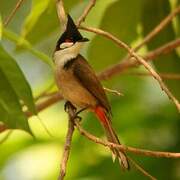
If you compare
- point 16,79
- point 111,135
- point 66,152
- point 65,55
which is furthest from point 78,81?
point 66,152

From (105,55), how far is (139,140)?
0.31m

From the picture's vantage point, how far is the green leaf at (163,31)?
229 centimetres

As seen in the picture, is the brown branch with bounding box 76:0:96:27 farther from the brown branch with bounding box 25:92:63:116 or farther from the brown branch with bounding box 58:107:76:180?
the brown branch with bounding box 25:92:63:116

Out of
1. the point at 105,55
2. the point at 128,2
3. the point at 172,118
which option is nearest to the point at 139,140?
the point at 172,118

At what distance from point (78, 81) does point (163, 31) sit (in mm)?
437

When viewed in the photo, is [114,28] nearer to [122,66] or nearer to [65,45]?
[122,66]

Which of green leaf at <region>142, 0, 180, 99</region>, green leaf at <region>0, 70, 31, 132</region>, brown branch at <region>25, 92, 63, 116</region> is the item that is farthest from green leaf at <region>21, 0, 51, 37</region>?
green leaf at <region>142, 0, 180, 99</region>

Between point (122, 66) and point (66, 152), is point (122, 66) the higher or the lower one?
the lower one

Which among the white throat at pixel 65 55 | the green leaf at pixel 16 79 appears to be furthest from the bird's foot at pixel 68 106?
the green leaf at pixel 16 79

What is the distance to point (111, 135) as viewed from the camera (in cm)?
193

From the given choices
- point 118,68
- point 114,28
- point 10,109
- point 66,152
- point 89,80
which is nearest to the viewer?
point 66,152

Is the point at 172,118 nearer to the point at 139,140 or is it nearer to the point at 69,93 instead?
the point at 139,140

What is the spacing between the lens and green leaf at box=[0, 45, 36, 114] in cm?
175

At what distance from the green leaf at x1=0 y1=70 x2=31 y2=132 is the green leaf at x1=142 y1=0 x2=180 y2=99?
691 millimetres
